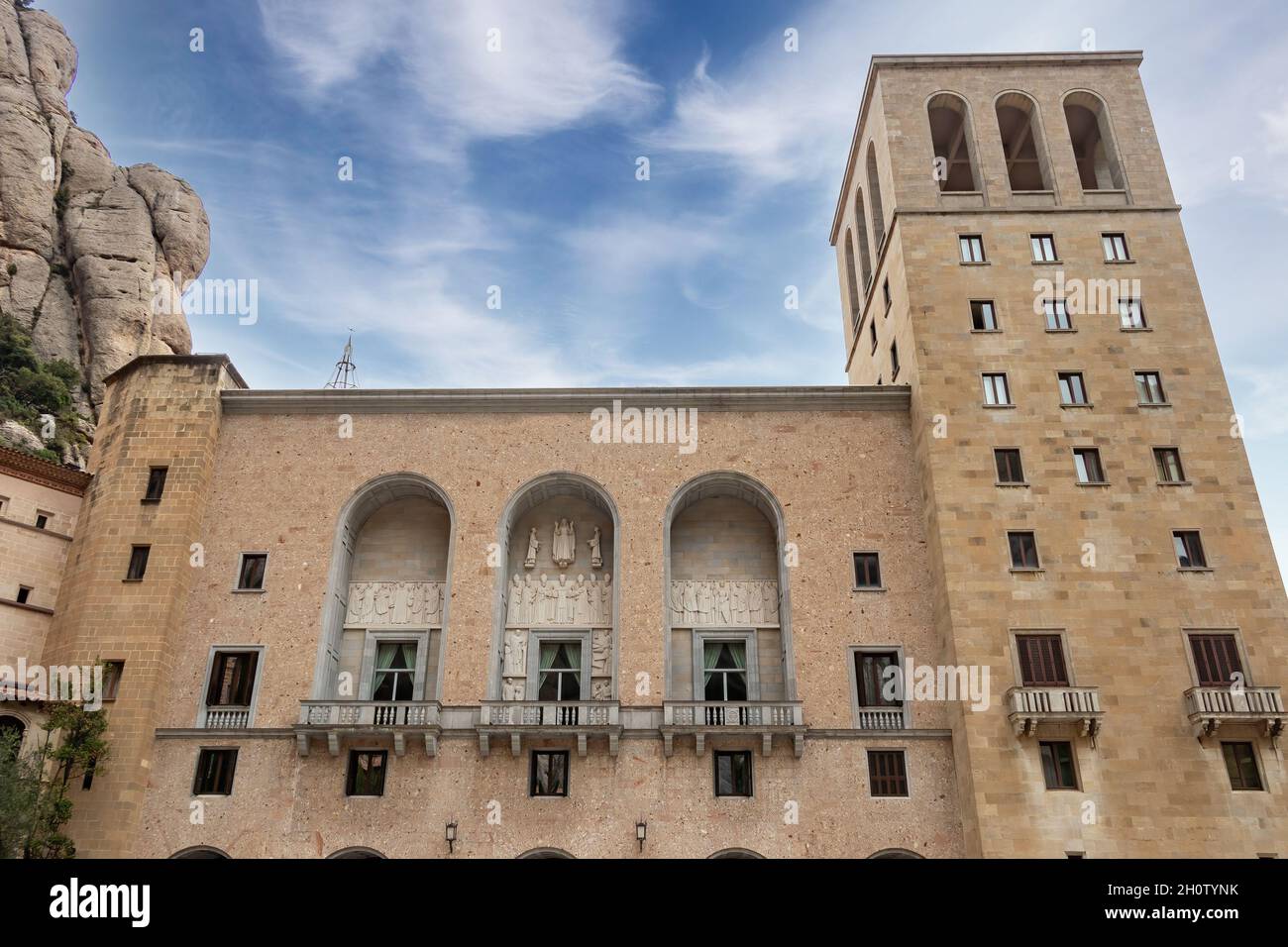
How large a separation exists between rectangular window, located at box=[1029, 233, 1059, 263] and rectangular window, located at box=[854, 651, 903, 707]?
50.6ft

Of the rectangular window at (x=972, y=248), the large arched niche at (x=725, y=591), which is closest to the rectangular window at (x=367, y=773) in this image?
the large arched niche at (x=725, y=591)

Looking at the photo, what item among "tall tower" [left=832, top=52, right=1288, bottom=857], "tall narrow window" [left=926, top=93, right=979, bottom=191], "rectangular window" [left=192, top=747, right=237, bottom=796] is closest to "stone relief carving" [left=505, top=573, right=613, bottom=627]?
"rectangular window" [left=192, top=747, right=237, bottom=796]

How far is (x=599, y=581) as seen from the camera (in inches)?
1240

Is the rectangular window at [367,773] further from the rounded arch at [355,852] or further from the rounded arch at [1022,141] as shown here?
the rounded arch at [1022,141]

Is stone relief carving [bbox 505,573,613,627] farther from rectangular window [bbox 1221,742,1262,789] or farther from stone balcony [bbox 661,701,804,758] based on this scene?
rectangular window [bbox 1221,742,1262,789]

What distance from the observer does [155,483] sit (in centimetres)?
3083

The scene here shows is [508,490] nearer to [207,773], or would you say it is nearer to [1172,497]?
[207,773]

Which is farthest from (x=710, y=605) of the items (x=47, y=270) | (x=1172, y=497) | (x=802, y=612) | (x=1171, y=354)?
(x=47, y=270)

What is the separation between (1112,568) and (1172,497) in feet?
10.9

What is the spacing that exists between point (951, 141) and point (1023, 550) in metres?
20.0

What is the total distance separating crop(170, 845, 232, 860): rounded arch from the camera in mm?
26109

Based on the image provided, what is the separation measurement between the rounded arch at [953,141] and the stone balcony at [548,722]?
2334cm

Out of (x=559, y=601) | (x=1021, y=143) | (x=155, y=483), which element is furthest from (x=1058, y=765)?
(x=155, y=483)

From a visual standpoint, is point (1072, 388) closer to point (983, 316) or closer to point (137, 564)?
point (983, 316)
